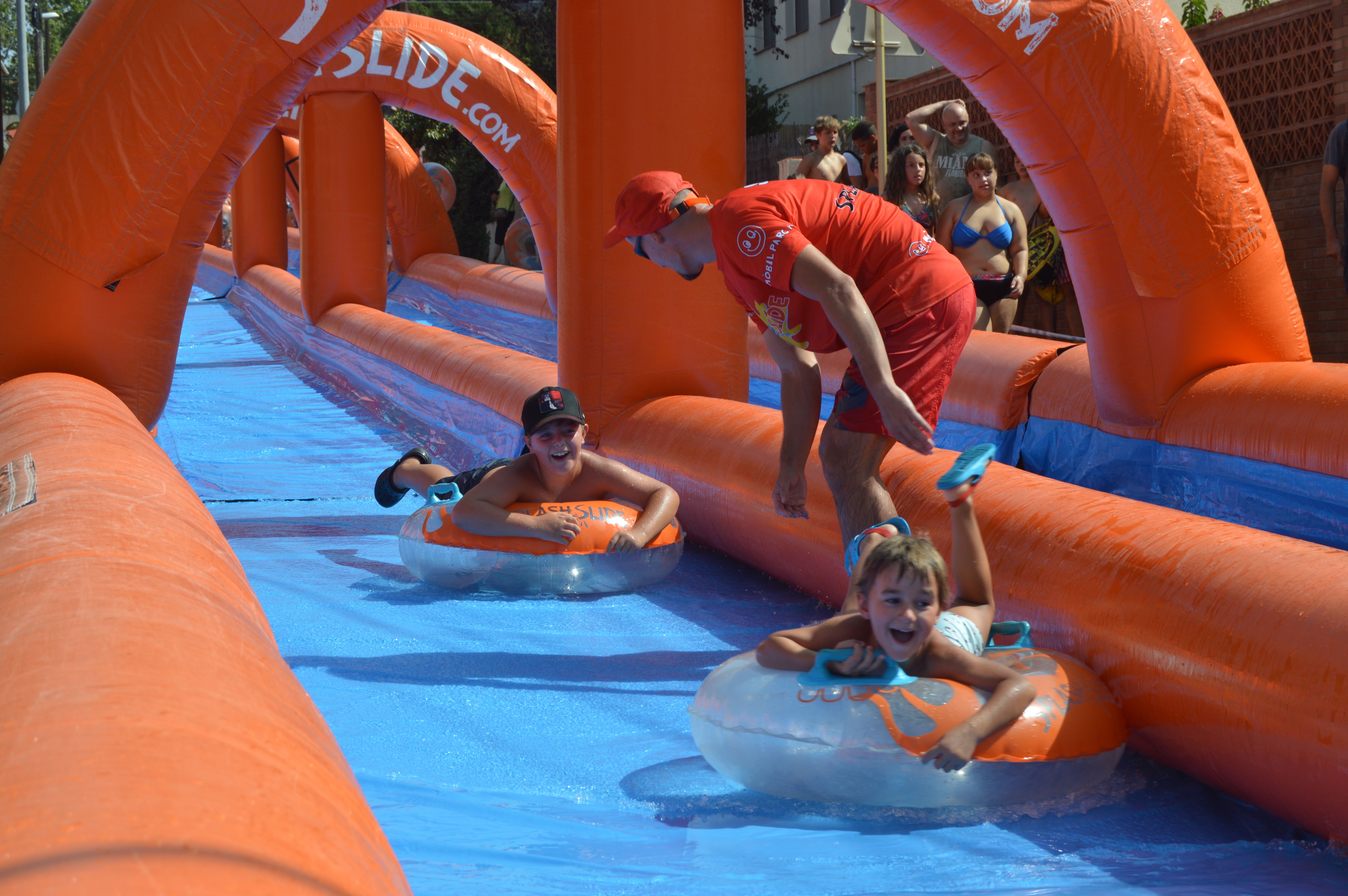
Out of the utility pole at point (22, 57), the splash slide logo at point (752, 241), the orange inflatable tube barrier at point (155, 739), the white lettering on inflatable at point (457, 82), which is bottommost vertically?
the orange inflatable tube barrier at point (155, 739)

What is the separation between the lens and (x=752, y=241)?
3.04m

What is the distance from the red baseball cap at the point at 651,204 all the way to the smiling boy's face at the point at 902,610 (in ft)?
3.93

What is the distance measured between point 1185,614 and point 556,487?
2372 mm

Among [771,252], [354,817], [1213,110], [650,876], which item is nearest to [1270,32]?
[1213,110]

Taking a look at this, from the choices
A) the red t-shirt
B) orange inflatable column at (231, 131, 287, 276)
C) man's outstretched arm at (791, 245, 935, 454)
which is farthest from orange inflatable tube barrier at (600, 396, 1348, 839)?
orange inflatable column at (231, 131, 287, 276)

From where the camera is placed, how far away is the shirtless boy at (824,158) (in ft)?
29.8

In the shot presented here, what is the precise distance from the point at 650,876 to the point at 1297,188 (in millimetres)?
7903

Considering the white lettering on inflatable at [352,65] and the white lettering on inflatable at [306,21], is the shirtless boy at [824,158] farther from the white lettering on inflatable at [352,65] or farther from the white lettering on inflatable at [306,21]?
the white lettering on inflatable at [306,21]

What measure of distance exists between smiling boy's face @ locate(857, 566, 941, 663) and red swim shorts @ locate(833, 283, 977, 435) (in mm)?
731

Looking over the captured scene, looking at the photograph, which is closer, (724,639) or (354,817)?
(354,817)

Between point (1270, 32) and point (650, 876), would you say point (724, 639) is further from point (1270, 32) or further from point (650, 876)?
point (1270, 32)

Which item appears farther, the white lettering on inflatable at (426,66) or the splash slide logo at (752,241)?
the white lettering on inflatable at (426,66)

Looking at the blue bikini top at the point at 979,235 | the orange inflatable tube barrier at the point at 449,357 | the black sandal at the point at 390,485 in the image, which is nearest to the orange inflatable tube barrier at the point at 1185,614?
the black sandal at the point at 390,485

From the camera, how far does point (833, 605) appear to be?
4.04 metres
